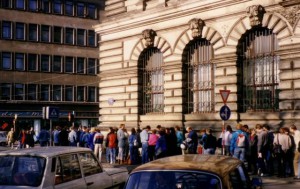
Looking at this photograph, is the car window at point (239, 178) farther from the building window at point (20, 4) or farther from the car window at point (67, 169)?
the building window at point (20, 4)

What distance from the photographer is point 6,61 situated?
5109 cm

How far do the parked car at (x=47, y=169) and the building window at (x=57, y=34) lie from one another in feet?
150

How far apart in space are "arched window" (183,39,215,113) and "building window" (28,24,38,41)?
3053cm

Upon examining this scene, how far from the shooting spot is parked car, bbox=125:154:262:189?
23.0 ft

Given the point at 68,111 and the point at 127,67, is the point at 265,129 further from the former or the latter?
the point at 68,111

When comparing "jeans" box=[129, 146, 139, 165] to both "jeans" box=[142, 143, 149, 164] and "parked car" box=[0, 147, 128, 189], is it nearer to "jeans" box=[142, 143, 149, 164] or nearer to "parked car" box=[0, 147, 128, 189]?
"jeans" box=[142, 143, 149, 164]

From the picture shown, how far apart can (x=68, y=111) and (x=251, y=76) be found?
113 ft

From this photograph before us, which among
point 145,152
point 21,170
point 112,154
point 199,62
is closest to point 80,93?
point 199,62

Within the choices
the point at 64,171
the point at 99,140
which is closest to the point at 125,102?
the point at 99,140

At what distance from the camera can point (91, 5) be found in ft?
189

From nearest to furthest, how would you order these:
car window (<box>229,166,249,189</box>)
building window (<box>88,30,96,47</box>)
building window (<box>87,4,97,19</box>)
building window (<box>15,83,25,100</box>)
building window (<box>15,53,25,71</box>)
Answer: car window (<box>229,166,249,189</box>) → building window (<box>15,83,25,100</box>) → building window (<box>15,53,25,71</box>) → building window (<box>88,30,96,47</box>) → building window (<box>87,4,97,19</box>)

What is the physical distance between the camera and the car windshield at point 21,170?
8.61 m

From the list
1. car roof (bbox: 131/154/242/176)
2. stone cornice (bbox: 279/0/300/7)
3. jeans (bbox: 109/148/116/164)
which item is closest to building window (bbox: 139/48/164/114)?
jeans (bbox: 109/148/116/164)

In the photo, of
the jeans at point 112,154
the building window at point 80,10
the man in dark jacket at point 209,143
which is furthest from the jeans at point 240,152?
the building window at point 80,10
